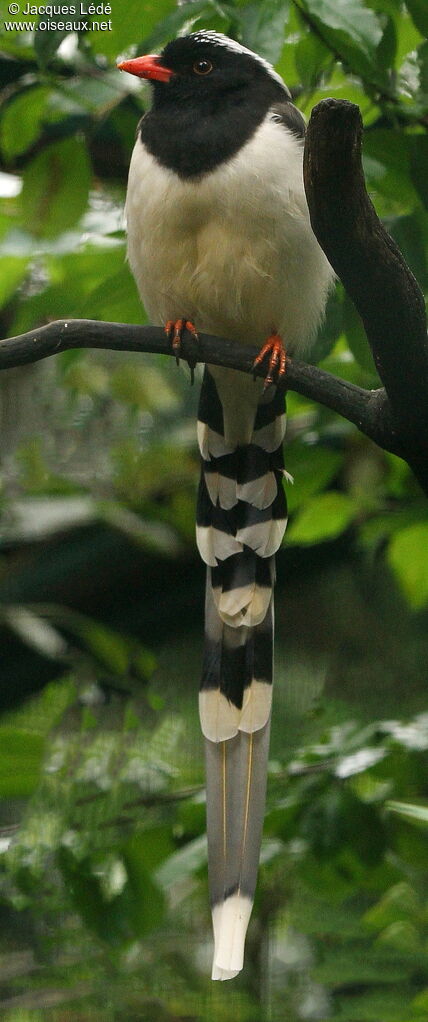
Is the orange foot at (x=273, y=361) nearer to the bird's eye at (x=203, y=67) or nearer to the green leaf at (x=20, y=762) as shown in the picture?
the bird's eye at (x=203, y=67)

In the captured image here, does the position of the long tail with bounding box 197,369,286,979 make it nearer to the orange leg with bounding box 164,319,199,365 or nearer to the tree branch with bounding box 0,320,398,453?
the orange leg with bounding box 164,319,199,365

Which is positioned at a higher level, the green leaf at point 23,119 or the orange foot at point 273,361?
the green leaf at point 23,119

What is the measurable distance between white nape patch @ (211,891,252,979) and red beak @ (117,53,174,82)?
0.93 m

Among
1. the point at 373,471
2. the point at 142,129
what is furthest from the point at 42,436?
the point at 142,129

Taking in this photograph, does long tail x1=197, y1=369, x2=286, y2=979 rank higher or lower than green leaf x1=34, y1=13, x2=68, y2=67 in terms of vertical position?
lower

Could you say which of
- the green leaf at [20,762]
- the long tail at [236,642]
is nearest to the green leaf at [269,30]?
the long tail at [236,642]

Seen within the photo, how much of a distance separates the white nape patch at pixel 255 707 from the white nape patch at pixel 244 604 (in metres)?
0.07

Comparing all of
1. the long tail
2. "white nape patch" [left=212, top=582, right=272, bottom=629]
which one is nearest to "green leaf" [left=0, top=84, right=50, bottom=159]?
the long tail

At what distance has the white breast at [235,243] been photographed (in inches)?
48.8

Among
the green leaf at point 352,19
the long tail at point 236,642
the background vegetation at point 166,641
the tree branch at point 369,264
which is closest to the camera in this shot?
the tree branch at point 369,264

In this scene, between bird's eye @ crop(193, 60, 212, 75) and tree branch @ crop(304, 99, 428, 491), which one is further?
bird's eye @ crop(193, 60, 212, 75)

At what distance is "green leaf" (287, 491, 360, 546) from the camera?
1640 millimetres

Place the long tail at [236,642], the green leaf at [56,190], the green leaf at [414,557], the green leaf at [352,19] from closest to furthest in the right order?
the green leaf at [352,19] → the long tail at [236,642] → the green leaf at [56,190] → the green leaf at [414,557]

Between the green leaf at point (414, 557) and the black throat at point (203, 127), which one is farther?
the green leaf at point (414, 557)
